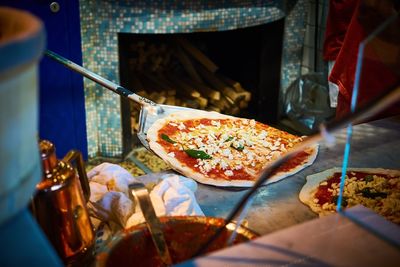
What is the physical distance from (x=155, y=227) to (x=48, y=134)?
271 cm

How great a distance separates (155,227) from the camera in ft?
3.99

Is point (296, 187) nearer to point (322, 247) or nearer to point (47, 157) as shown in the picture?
point (322, 247)

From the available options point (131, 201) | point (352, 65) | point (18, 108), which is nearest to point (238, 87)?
point (352, 65)

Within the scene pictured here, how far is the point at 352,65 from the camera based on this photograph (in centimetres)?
278

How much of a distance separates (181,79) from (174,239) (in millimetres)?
3382

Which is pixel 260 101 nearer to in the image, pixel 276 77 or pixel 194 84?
pixel 276 77

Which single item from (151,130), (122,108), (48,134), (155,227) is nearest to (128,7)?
Answer: (122,108)

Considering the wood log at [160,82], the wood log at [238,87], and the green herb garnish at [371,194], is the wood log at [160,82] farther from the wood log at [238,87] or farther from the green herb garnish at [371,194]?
the green herb garnish at [371,194]

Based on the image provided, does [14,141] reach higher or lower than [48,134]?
higher

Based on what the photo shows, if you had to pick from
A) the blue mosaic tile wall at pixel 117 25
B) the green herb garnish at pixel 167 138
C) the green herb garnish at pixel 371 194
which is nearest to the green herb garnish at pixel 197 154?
the green herb garnish at pixel 167 138

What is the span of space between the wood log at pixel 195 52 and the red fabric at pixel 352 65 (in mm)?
1254

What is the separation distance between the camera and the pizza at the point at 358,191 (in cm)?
163

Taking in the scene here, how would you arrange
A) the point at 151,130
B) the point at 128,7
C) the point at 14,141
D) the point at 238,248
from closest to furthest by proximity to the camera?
1. the point at 14,141
2. the point at 238,248
3. the point at 151,130
4. the point at 128,7

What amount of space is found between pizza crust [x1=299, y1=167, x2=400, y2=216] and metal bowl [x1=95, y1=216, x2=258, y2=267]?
1.88ft
